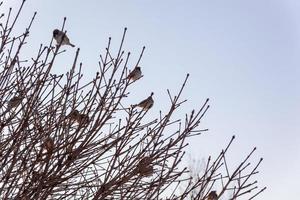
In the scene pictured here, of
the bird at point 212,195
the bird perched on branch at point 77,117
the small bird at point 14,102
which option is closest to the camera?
the bird perched on branch at point 77,117

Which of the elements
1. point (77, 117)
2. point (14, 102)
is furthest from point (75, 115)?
point (14, 102)

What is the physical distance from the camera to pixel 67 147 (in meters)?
3.67

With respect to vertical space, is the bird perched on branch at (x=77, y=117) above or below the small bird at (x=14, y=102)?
below

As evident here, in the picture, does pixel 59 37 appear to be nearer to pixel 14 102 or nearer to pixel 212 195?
pixel 14 102

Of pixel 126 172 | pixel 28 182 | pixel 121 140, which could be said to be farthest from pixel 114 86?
pixel 28 182

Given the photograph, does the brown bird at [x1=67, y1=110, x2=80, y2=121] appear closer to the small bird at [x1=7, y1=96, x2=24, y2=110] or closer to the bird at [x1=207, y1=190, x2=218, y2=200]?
the small bird at [x1=7, y1=96, x2=24, y2=110]

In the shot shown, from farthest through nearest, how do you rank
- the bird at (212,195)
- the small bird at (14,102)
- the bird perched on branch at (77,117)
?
1. the small bird at (14,102)
2. the bird at (212,195)
3. the bird perched on branch at (77,117)

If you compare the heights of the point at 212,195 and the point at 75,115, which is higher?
the point at 75,115

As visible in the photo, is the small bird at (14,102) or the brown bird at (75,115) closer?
the brown bird at (75,115)

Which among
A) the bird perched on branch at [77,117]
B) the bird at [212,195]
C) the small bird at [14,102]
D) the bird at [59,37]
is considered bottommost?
the bird at [212,195]

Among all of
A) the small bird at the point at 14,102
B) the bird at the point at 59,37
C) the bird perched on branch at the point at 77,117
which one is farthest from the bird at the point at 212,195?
the small bird at the point at 14,102

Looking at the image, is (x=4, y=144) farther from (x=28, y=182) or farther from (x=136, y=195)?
(x=136, y=195)

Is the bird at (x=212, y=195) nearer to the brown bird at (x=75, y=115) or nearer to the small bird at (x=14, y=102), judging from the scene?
the brown bird at (x=75, y=115)

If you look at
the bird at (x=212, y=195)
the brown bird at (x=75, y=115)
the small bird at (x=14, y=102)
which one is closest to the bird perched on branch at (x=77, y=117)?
the brown bird at (x=75, y=115)
